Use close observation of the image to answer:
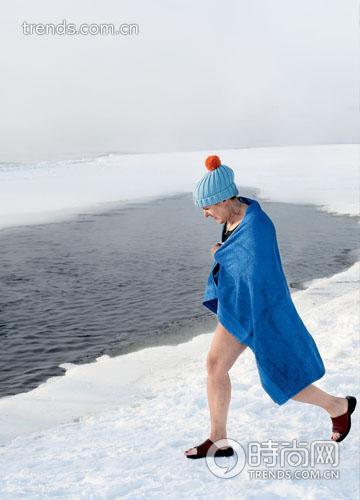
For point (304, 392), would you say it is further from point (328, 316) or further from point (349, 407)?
point (328, 316)

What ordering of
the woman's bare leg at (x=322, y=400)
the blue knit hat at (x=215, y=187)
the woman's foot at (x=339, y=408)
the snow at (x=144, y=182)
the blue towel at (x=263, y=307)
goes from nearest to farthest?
the blue towel at (x=263, y=307) < the blue knit hat at (x=215, y=187) < the woman's bare leg at (x=322, y=400) < the woman's foot at (x=339, y=408) < the snow at (x=144, y=182)

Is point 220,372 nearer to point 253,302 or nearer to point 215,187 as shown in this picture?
point 253,302

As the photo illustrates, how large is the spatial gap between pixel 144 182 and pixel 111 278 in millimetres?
21849

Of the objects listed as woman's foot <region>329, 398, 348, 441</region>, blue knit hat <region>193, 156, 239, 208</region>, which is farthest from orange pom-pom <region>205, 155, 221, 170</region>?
woman's foot <region>329, 398, 348, 441</region>

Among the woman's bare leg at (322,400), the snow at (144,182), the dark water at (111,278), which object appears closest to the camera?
the woman's bare leg at (322,400)

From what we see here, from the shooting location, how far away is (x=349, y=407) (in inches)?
141

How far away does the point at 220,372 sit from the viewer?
11.3 ft

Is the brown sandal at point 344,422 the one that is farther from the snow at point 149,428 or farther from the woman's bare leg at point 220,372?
the woman's bare leg at point 220,372

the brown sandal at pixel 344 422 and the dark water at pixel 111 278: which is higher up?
the brown sandal at pixel 344 422

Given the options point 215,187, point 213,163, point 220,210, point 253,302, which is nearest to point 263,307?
point 253,302

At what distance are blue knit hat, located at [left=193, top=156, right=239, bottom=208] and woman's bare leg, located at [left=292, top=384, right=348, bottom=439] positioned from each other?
1185 millimetres

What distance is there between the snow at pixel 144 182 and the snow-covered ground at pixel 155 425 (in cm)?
1345

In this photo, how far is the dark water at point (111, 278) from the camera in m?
8.11

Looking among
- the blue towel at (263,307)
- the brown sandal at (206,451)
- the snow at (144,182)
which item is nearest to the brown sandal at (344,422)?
the blue towel at (263,307)
